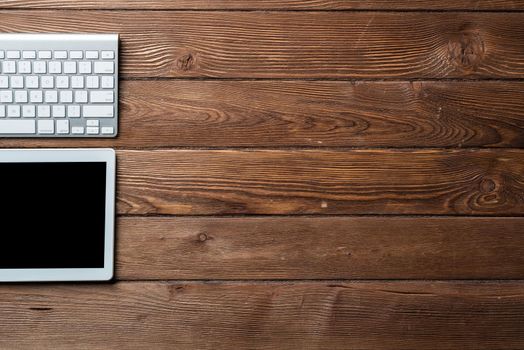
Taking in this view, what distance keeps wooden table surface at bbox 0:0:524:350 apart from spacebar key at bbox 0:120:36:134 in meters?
0.02

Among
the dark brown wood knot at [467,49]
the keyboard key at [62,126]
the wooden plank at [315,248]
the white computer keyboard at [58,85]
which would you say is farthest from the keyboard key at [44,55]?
the dark brown wood knot at [467,49]

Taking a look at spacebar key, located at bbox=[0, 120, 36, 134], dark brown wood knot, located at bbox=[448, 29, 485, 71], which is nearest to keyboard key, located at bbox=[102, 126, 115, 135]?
spacebar key, located at bbox=[0, 120, 36, 134]

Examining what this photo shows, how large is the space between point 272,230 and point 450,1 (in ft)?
1.54

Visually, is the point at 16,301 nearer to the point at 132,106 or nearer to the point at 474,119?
the point at 132,106

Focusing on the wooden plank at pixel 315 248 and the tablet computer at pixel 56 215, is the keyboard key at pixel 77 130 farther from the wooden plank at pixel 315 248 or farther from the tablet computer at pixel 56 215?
the wooden plank at pixel 315 248

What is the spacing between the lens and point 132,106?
908 mm

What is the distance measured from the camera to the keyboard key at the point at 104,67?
2.95 feet

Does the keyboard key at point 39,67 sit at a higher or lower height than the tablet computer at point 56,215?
higher

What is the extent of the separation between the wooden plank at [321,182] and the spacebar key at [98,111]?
0.07 m

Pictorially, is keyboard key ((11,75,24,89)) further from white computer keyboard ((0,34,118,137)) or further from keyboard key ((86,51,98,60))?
keyboard key ((86,51,98,60))

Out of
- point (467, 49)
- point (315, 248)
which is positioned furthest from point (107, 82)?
point (467, 49)

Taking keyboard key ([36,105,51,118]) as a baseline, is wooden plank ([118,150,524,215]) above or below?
below

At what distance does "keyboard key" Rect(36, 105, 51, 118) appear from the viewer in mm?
896

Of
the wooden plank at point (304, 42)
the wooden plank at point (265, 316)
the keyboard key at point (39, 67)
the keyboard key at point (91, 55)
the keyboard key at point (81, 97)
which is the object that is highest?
the wooden plank at point (304, 42)
